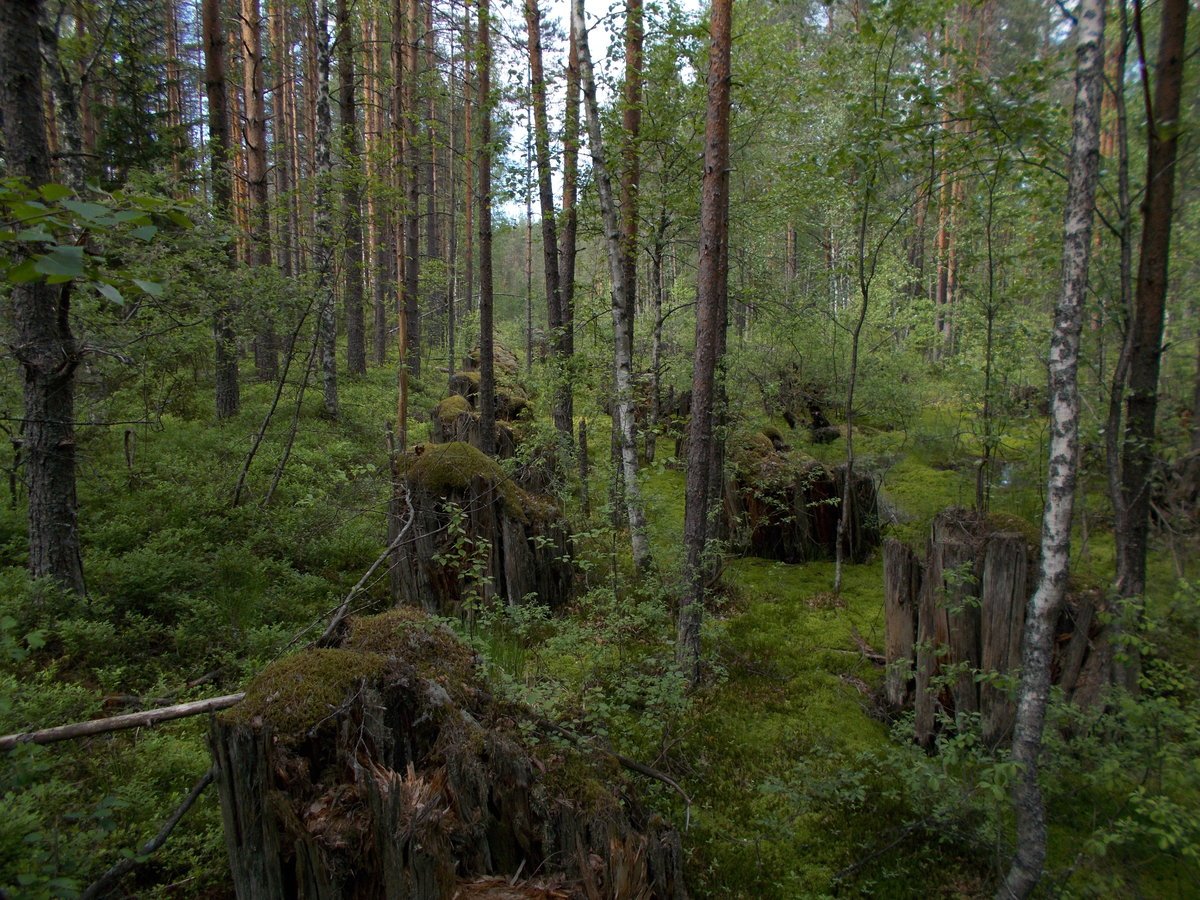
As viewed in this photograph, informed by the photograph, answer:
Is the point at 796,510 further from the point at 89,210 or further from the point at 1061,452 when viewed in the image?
the point at 89,210

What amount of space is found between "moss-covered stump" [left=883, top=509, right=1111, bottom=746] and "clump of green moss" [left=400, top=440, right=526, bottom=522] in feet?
13.0

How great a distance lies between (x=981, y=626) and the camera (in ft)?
15.4

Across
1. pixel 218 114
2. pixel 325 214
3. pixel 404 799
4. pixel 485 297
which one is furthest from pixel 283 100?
pixel 404 799

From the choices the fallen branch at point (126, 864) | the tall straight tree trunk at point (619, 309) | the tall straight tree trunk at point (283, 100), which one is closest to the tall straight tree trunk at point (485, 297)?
the tall straight tree trunk at point (619, 309)

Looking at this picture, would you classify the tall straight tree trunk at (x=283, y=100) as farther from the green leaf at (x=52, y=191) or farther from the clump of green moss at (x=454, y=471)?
the green leaf at (x=52, y=191)

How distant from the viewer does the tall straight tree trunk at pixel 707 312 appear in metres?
5.24

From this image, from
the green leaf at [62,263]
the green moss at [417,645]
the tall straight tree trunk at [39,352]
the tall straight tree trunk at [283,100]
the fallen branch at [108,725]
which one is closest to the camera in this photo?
the green leaf at [62,263]

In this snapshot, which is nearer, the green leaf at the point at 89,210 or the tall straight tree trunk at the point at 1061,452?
the green leaf at the point at 89,210

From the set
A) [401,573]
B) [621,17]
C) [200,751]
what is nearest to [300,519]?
[401,573]

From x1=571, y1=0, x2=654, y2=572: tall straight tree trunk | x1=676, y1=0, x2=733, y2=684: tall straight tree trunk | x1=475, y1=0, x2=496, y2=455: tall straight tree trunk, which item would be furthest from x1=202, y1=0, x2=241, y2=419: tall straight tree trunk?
x1=676, y1=0, x2=733, y2=684: tall straight tree trunk

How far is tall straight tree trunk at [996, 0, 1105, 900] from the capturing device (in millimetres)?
3238

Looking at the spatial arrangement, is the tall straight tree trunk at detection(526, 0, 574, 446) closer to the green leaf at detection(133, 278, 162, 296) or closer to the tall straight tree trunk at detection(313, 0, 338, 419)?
the tall straight tree trunk at detection(313, 0, 338, 419)

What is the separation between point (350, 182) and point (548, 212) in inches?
120

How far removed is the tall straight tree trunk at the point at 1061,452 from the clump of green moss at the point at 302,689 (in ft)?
11.5
